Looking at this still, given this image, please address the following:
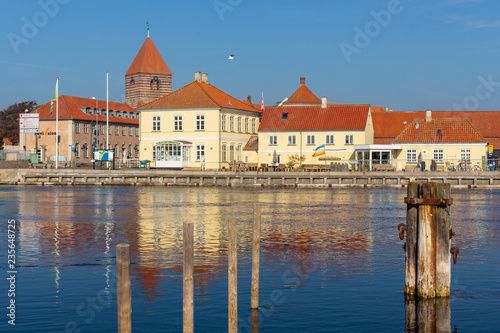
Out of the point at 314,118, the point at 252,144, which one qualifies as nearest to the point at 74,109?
the point at 252,144

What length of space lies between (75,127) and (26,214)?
80.1 meters

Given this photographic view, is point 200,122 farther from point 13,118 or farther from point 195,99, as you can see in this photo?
point 13,118

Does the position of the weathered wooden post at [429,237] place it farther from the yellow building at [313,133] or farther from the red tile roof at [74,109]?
the red tile roof at [74,109]

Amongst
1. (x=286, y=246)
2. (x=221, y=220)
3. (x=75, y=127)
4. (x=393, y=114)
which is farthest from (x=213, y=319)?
(x=75, y=127)

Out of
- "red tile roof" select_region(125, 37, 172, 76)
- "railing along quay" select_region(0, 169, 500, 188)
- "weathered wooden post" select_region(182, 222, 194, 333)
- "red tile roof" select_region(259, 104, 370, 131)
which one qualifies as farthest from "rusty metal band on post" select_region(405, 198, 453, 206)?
"red tile roof" select_region(125, 37, 172, 76)

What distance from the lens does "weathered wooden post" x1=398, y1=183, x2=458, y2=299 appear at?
15.1 meters

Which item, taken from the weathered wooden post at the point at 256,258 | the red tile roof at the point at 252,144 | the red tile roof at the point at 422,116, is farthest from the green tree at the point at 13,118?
the weathered wooden post at the point at 256,258

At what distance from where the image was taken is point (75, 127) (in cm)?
11688

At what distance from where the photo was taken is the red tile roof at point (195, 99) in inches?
3386

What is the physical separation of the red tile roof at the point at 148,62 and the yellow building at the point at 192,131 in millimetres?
59389

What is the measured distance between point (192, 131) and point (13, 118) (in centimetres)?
7027

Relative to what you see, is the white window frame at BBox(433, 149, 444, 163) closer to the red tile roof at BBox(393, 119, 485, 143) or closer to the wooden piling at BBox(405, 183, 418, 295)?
the red tile roof at BBox(393, 119, 485, 143)

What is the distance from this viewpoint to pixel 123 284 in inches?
396

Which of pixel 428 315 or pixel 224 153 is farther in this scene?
pixel 224 153
